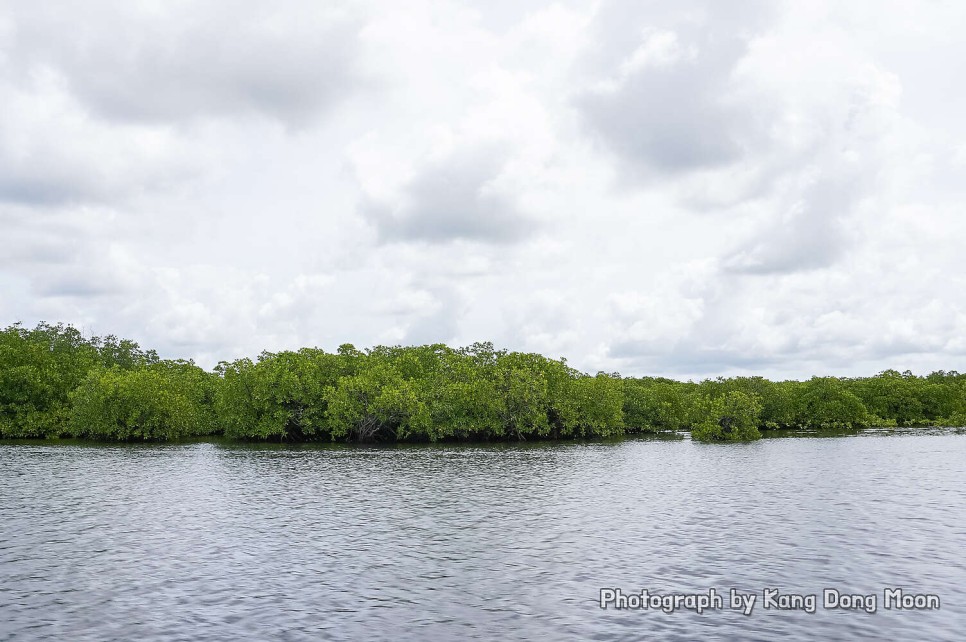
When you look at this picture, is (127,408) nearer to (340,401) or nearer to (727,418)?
(340,401)

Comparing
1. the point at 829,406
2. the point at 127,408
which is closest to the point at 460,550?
the point at 127,408

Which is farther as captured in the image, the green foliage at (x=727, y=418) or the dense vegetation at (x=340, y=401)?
the green foliage at (x=727, y=418)

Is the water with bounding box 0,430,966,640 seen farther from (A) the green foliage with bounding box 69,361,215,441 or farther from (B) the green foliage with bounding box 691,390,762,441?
(B) the green foliage with bounding box 691,390,762,441

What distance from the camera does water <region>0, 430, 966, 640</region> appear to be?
25.7m

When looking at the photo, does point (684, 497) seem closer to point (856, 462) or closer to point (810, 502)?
point (810, 502)

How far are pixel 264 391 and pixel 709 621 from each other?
108 m

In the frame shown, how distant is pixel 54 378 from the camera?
12962 cm

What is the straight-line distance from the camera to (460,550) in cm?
3756

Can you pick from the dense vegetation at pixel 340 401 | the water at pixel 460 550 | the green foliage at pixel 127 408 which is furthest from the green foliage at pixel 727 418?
the green foliage at pixel 127 408

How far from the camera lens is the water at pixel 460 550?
25.7 m

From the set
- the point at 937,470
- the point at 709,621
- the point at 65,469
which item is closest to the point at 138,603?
the point at 709,621

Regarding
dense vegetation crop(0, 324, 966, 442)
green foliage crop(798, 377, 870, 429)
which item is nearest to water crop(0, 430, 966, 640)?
dense vegetation crop(0, 324, 966, 442)

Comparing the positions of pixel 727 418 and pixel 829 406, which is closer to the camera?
pixel 727 418

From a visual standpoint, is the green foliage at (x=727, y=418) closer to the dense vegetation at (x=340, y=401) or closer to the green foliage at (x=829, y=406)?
the dense vegetation at (x=340, y=401)
